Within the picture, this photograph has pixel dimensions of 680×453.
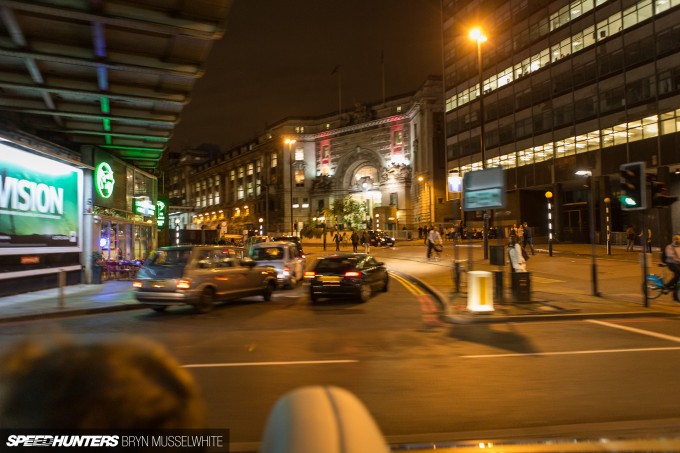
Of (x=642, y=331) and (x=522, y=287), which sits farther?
(x=522, y=287)

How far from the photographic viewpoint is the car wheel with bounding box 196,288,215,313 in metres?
13.7

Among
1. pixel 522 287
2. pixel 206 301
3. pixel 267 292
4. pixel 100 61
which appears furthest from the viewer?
pixel 267 292

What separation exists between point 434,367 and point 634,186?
30.1ft

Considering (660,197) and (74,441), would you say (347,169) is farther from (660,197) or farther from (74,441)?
(74,441)

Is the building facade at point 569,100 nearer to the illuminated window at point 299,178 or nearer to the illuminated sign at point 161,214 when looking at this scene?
the illuminated sign at point 161,214

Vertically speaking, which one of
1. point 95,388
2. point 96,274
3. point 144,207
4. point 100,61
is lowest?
point 96,274

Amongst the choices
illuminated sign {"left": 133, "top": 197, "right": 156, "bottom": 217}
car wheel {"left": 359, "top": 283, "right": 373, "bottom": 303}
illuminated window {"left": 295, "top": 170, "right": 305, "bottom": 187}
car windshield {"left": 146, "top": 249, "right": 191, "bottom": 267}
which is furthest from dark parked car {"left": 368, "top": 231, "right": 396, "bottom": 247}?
illuminated window {"left": 295, "top": 170, "right": 305, "bottom": 187}

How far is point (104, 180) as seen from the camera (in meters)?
22.7

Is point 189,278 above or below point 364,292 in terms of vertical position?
above

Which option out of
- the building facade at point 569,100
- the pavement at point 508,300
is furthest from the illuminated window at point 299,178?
the pavement at point 508,300

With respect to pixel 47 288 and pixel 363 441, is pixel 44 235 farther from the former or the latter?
pixel 363 441

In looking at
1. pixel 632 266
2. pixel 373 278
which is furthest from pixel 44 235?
pixel 632 266

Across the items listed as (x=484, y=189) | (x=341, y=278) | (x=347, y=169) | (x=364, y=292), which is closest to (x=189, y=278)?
(x=341, y=278)

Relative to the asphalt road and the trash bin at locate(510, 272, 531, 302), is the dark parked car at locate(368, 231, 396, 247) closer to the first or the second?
the trash bin at locate(510, 272, 531, 302)
